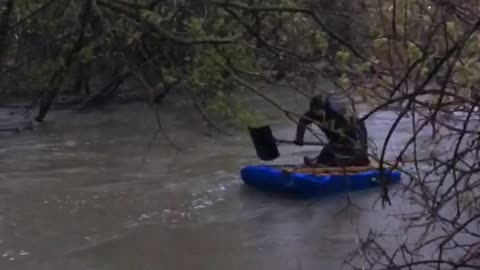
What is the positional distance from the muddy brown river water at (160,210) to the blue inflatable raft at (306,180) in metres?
0.15

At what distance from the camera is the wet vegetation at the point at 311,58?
169 inches

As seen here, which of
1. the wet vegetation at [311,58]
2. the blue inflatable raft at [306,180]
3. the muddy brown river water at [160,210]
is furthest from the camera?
the blue inflatable raft at [306,180]

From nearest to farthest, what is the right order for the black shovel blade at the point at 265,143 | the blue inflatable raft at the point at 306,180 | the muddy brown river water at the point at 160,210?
the black shovel blade at the point at 265,143 < the muddy brown river water at the point at 160,210 < the blue inflatable raft at the point at 306,180

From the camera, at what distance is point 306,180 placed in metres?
13.1

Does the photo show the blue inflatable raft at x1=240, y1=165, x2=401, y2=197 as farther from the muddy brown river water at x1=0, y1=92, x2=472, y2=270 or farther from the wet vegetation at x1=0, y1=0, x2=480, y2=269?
the wet vegetation at x1=0, y1=0, x2=480, y2=269

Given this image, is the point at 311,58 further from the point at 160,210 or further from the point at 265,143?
the point at 160,210

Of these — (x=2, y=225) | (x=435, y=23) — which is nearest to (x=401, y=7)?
(x=435, y=23)

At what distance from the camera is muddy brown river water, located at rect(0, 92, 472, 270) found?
10914mm

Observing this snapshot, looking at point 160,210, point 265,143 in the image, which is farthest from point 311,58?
point 160,210

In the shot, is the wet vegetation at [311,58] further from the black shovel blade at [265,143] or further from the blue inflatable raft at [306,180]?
the blue inflatable raft at [306,180]

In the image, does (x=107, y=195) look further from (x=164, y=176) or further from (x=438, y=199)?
(x=438, y=199)

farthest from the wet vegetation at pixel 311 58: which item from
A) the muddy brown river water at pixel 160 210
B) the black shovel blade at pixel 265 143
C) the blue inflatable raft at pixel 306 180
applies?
the blue inflatable raft at pixel 306 180

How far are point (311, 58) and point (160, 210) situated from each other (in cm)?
833

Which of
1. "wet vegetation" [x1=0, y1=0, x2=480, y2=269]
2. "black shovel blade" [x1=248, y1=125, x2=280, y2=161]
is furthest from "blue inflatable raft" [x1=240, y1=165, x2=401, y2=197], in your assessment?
"wet vegetation" [x1=0, y1=0, x2=480, y2=269]
